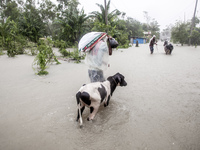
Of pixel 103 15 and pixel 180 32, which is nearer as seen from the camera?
pixel 103 15

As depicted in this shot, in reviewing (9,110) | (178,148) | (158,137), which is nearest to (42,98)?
(9,110)

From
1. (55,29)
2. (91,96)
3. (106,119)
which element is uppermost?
(55,29)

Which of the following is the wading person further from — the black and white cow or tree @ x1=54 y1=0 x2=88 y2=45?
tree @ x1=54 y1=0 x2=88 y2=45

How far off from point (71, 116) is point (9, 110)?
4.47 feet

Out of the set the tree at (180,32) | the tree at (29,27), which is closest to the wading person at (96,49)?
the tree at (29,27)

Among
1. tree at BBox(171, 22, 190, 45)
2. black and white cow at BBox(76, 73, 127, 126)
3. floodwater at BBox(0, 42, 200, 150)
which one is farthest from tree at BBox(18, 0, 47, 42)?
tree at BBox(171, 22, 190, 45)

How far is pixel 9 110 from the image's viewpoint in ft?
8.95

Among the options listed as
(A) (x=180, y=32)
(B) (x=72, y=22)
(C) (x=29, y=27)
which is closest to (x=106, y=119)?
(B) (x=72, y=22)

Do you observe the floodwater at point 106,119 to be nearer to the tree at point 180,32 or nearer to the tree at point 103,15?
the tree at point 103,15

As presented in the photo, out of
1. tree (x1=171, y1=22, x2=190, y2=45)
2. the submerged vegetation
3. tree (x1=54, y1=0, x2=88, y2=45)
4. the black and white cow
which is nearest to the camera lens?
the black and white cow

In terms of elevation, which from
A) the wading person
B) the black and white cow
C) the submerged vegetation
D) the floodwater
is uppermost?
the submerged vegetation

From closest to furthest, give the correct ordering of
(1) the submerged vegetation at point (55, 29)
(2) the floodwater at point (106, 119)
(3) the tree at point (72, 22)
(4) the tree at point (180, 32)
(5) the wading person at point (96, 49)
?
(2) the floodwater at point (106, 119)
(5) the wading person at point (96, 49)
(1) the submerged vegetation at point (55, 29)
(3) the tree at point (72, 22)
(4) the tree at point (180, 32)

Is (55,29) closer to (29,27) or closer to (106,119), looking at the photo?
(29,27)

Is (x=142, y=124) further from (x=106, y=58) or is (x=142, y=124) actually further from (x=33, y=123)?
(x=33, y=123)
